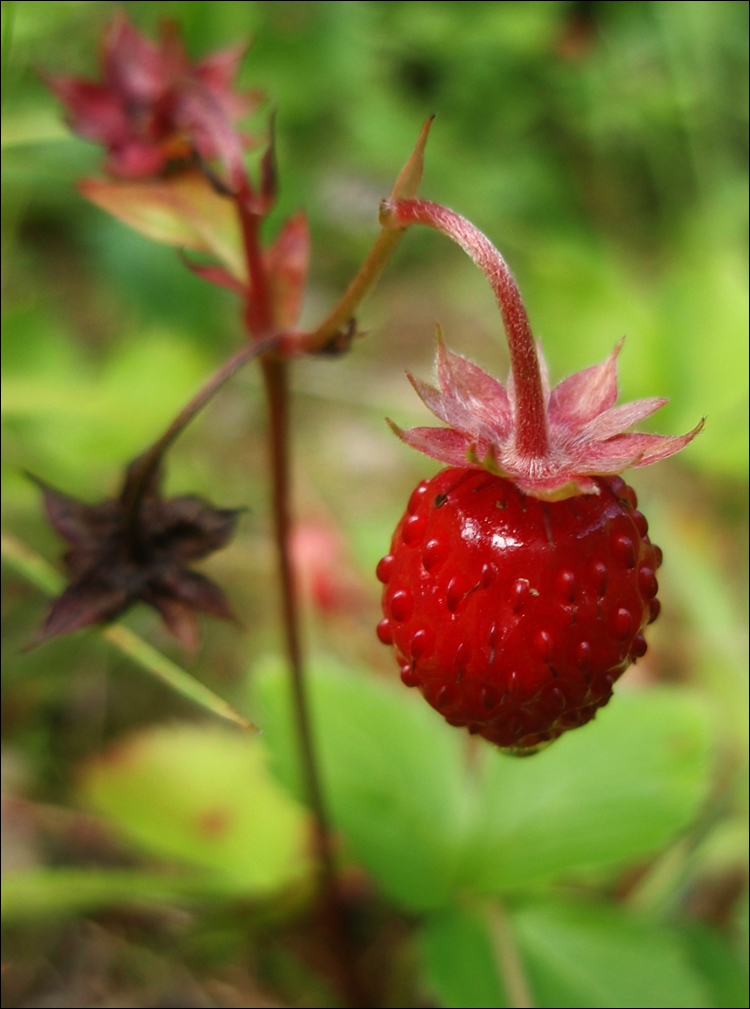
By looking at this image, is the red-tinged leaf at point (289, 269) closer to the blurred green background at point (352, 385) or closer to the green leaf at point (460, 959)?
the blurred green background at point (352, 385)

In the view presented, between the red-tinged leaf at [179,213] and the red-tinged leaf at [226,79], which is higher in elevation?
the red-tinged leaf at [226,79]

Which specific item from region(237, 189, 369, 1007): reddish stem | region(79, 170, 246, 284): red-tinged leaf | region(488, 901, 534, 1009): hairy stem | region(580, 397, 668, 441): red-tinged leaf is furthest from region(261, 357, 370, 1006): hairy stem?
region(580, 397, 668, 441): red-tinged leaf

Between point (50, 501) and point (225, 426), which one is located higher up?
point (225, 426)

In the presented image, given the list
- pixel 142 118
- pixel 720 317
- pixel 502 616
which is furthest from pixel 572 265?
pixel 502 616

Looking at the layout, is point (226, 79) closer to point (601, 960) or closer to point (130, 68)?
point (130, 68)

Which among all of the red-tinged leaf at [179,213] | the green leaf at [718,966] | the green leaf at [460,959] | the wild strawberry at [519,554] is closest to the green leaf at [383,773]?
the green leaf at [460,959]

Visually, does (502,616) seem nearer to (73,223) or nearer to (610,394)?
(610,394)

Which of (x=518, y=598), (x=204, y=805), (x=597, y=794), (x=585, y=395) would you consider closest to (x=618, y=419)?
(x=585, y=395)

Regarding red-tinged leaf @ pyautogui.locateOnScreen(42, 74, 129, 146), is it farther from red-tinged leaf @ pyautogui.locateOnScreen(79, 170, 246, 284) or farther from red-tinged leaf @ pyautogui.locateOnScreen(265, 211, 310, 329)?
red-tinged leaf @ pyautogui.locateOnScreen(265, 211, 310, 329)
